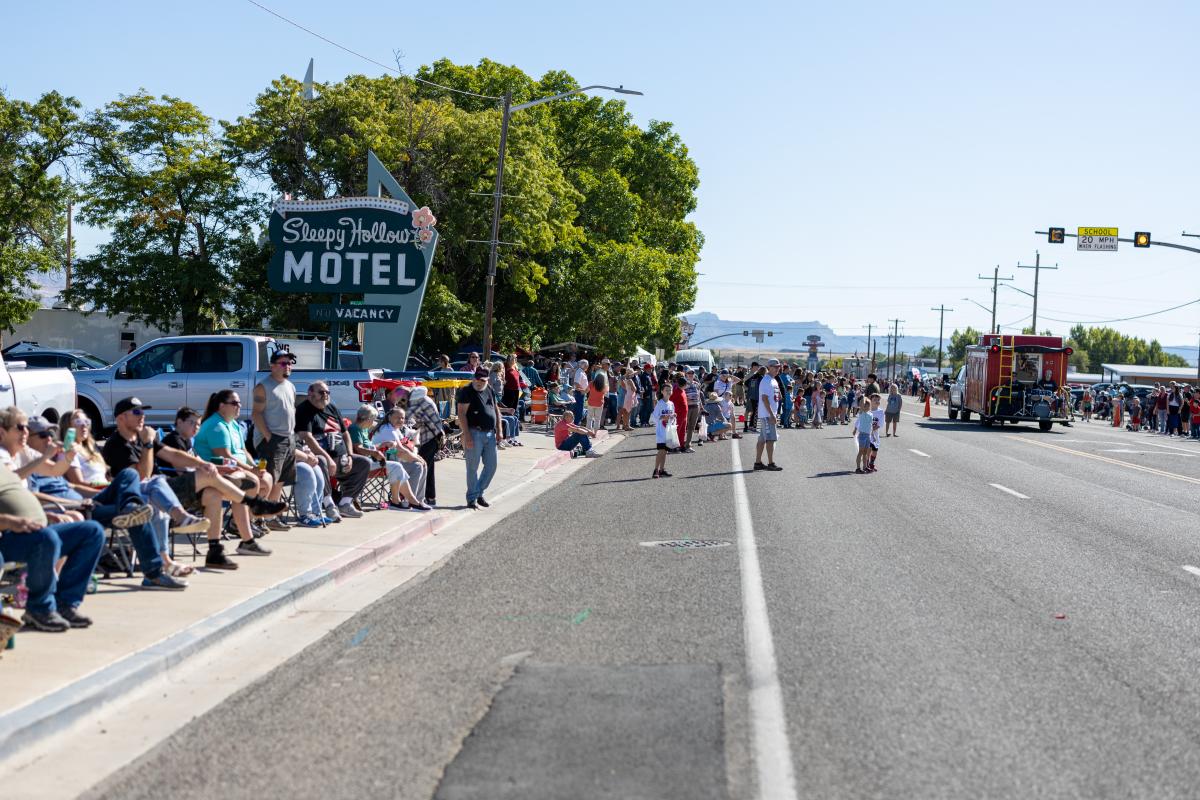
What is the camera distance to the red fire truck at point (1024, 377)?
4025cm

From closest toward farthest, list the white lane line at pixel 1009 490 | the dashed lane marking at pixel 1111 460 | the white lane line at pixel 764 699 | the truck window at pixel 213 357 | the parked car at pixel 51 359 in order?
the white lane line at pixel 764 699
the white lane line at pixel 1009 490
the truck window at pixel 213 357
the dashed lane marking at pixel 1111 460
the parked car at pixel 51 359

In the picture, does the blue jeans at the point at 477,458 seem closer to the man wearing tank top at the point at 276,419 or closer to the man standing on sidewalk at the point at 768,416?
the man wearing tank top at the point at 276,419

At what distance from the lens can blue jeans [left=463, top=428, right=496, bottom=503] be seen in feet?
50.8

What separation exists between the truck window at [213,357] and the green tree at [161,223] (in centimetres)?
2091

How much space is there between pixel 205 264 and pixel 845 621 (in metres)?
36.4

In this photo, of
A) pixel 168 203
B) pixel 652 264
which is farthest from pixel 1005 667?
pixel 652 264

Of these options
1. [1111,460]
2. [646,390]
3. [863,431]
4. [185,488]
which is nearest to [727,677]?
[185,488]

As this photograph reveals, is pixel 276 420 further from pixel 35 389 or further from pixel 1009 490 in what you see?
pixel 1009 490

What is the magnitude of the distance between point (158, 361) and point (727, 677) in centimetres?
1664

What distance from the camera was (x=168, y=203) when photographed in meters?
42.1

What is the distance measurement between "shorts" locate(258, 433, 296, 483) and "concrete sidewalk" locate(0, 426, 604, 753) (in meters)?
0.63

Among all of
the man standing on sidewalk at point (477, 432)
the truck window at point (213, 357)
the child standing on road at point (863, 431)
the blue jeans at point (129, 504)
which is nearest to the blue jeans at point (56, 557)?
the blue jeans at point (129, 504)

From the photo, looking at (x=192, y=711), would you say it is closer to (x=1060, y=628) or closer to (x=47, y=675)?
(x=47, y=675)

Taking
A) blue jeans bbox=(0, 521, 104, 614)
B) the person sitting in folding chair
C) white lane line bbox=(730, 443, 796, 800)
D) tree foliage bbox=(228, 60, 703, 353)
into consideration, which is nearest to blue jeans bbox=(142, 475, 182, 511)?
blue jeans bbox=(0, 521, 104, 614)
